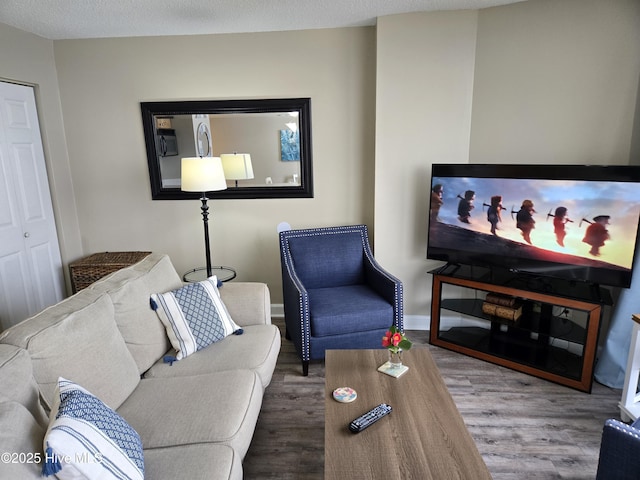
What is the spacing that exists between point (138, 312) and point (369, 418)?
1.22 metres

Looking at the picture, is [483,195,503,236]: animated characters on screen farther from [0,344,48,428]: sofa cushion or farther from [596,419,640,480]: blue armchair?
[0,344,48,428]: sofa cushion

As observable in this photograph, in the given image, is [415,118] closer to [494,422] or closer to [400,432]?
[494,422]

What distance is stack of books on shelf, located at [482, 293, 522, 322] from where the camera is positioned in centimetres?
272

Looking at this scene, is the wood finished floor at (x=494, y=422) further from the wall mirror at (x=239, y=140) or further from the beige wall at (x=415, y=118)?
the wall mirror at (x=239, y=140)

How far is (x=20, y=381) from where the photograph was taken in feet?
4.13

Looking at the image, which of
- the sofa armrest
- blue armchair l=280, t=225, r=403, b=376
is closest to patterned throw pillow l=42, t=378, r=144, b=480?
the sofa armrest

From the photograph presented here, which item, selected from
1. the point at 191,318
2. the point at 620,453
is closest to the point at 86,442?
the point at 191,318

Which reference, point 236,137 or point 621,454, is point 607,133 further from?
point 236,137

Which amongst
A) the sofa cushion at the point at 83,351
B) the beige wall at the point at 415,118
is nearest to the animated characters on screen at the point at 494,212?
the beige wall at the point at 415,118

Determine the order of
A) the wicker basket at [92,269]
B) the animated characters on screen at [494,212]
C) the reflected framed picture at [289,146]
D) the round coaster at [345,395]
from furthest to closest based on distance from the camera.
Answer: the reflected framed picture at [289,146]
the wicker basket at [92,269]
the animated characters on screen at [494,212]
the round coaster at [345,395]

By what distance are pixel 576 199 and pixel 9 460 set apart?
2.87 m

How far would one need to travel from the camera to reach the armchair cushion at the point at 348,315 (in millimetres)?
2566

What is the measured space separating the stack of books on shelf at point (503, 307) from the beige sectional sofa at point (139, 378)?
61.2 inches

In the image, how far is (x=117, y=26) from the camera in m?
2.99
